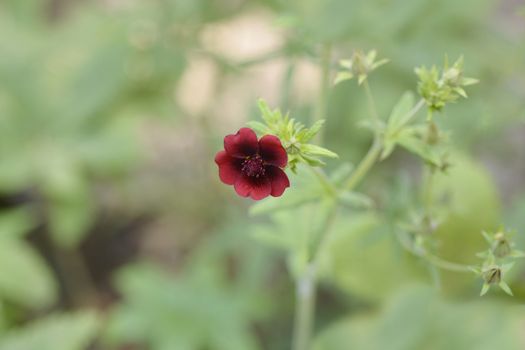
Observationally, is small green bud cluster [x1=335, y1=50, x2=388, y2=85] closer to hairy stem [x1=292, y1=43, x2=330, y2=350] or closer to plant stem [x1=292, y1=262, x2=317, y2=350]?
hairy stem [x1=292, y1=43, x2=330, y2=350]

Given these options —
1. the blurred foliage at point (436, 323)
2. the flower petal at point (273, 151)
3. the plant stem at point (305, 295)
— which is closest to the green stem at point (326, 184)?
the flower petal at point (273, 151)

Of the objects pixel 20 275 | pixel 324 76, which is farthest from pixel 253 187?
pixel 20 275

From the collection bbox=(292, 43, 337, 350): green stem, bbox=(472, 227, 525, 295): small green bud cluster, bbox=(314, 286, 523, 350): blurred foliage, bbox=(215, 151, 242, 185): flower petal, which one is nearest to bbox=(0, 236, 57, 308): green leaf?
bbox=(292, 43, 337, 350): green stem

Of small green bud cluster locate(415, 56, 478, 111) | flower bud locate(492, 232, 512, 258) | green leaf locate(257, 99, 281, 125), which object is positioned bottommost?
flower bud locate(492, 232, 512, 258)

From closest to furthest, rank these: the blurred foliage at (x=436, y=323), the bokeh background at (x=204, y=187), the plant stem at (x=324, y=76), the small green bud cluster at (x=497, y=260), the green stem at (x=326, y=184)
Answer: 1. the small green bud cluster at (x=497, y=260)
2. the green stem at (x=326, y=184)
3. the plant stem at (x=324, y=76)
4. the blurred foliage at (x=436, y=323)
5. the bokeh background at (x=204, y=187)

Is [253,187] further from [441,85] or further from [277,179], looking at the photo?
[441,85]

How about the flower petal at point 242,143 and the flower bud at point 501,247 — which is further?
the flower bud at point 501,247

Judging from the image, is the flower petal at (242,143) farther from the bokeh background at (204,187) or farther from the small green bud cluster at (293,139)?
the bokeh background at (204,187)
